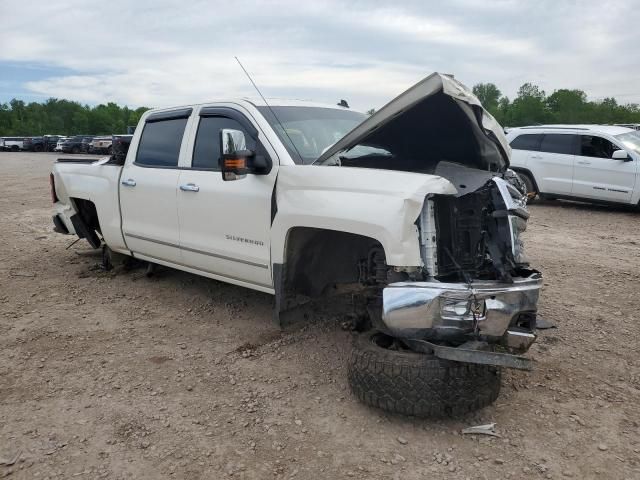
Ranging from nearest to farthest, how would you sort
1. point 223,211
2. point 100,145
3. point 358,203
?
point 358,203, point 223,211, point 100,145

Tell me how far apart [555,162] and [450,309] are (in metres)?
9.98

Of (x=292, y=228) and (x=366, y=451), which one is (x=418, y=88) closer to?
(x=292, y=228)

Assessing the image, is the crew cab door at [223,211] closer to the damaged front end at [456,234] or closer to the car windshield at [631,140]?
the damaged front end at [456,234]

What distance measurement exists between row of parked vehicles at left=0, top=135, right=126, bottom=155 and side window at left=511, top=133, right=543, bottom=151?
2869cm

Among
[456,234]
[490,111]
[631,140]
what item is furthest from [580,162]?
[490,111]

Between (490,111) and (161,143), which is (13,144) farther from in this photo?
(161,143)

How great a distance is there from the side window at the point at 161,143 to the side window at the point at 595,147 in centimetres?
923

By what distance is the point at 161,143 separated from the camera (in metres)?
5.22

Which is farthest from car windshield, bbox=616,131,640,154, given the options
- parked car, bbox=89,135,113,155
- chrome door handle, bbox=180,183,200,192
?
parked car, bbox=89,135,113,155

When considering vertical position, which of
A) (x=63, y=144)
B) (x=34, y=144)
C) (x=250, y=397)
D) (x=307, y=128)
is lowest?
(x=250, y=397)

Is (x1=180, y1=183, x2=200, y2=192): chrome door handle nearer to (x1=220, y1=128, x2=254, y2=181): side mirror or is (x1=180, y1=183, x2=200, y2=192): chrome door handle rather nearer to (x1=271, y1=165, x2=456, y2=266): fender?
(x1=220, y1=128, x2=254, y2=181): side mirror

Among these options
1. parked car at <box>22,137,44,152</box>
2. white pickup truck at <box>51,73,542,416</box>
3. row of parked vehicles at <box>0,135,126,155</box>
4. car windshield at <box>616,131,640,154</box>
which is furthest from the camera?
parked car at <box>22,137,44,152</box>

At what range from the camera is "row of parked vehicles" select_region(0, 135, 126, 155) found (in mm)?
38812

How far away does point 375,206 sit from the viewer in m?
3.19
